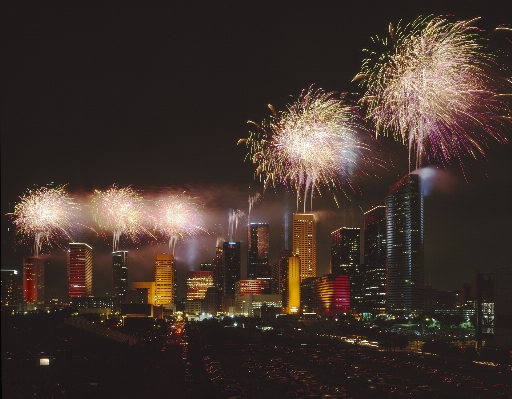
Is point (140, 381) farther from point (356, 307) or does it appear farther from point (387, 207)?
point (356, 307)

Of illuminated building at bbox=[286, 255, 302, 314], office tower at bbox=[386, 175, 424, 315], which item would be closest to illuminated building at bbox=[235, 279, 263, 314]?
illuminated building at bbox=[286, 255, 302, 314]

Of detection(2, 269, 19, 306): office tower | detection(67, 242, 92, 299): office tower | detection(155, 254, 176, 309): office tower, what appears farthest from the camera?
detection(155, 254, 176, 309): office tower

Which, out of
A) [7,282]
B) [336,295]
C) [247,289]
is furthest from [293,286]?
[7,282]

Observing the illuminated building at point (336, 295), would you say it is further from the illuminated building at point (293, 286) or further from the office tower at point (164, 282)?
the office tower at point (164, 282)

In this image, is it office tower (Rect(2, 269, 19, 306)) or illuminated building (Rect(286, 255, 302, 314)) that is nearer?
office tower (Rect(2, 269, 19, 306))

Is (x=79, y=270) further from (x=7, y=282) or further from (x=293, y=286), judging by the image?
(x=7, y=282)

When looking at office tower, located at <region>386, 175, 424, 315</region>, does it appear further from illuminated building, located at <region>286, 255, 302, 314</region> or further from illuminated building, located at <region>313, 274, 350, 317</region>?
illuminated building, located at <region>286, 255, 302, 314</region>
